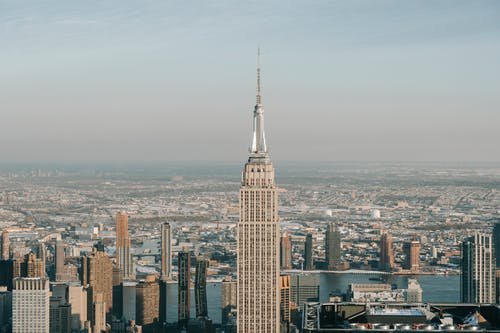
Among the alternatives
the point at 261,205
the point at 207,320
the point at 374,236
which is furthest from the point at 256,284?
the point at 374,236

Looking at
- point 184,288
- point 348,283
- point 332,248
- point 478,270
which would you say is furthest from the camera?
point 332,248

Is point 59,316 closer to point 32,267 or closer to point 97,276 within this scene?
point 32,267

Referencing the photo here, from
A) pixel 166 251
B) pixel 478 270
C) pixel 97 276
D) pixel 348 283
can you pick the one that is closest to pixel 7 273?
pixel 97 276

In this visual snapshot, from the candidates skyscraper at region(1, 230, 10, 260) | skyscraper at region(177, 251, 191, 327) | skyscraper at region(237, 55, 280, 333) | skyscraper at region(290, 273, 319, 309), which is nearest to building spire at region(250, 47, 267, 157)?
skyscraper at region(237, 55, 280, 333)

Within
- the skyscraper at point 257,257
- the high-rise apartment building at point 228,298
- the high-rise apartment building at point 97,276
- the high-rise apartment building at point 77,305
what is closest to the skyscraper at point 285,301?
the skyscraper at point 257,257

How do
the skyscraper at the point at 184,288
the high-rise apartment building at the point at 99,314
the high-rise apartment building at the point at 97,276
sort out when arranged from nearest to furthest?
the high-rise apartment building at the point at 99,314 < the skyscraper at the point at 184,288 < the high-rise apartment building at the point at 97,276

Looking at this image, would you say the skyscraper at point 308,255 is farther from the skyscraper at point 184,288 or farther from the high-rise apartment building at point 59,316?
the high-rise apartment building at point 59,316

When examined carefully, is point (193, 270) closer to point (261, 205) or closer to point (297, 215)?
point (297, 215)
